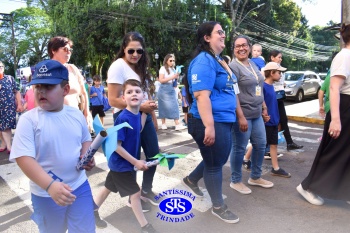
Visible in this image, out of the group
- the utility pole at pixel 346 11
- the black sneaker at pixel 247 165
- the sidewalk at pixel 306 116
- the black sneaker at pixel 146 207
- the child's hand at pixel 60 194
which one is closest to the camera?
the child's hand at pixel 60 194

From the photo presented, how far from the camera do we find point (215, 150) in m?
3.01

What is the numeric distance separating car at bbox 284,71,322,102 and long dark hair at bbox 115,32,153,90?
46.0 feet

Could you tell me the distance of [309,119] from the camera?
966 centimetres

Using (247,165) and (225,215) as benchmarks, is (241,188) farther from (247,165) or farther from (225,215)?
(247,165)

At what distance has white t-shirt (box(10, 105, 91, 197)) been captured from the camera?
71.1 inches

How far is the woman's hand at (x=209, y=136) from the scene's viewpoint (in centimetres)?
285

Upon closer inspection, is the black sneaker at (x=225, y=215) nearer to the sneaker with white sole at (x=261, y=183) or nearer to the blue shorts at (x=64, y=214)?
the sneaker with white sole at (x=261, y=183)

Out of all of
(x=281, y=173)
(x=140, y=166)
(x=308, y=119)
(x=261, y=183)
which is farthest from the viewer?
(x=308, y=119)

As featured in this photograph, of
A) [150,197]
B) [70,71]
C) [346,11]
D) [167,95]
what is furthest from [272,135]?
[346,11]

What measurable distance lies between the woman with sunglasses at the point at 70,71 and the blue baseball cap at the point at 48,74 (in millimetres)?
1498

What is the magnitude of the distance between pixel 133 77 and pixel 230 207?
5.95ft

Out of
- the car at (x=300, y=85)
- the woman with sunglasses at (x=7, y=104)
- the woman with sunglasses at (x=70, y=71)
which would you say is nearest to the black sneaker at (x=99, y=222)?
the woman with sunglasses at (x=70, y=71)

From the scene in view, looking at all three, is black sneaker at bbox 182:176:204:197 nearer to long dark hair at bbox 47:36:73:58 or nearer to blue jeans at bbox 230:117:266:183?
blue jeans at bbox 230:117:266:183

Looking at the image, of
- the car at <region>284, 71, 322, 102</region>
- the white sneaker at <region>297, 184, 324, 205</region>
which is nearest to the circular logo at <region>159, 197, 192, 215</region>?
the white sneaker at <region>297, 184, 324, 205</region>
